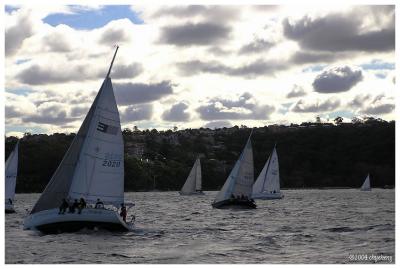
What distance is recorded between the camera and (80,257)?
34.0 m

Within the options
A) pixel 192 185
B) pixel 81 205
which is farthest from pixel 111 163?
pixel 192 185

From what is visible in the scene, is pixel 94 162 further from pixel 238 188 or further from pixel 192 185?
pixel 192 185

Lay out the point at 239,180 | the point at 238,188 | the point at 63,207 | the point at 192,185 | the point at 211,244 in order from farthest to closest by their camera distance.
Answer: the point at 192,185, the point at 238,188, the point at 239,180, the point at 63,207, the point at 211,244

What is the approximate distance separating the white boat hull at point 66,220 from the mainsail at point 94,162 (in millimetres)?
550

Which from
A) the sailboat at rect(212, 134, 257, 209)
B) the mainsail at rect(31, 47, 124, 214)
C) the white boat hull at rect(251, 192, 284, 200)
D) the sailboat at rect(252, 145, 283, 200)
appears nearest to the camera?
the mainsail at rect(31, 47, 124, 214)

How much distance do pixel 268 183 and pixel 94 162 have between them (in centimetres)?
6422

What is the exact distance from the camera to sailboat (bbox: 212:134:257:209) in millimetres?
73500

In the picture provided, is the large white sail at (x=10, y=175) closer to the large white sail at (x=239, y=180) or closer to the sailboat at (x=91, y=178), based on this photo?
the large white sail at (x=239, y=180)

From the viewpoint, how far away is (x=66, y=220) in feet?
133

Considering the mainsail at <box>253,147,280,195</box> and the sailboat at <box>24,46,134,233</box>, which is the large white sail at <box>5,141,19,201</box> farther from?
the mainsail at <box>253,147,280,195</box>

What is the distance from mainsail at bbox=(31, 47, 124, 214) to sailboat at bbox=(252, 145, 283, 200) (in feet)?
193

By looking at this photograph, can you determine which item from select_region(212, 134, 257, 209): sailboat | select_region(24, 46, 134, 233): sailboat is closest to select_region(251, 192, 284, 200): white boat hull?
select_region(212, 134, 257, 209): sailboat

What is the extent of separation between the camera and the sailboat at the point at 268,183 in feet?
331

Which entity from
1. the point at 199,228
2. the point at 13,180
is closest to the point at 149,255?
the point at 199,228
